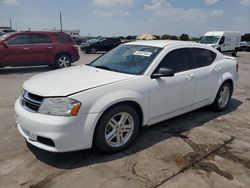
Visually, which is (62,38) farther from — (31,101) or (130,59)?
(31,101)

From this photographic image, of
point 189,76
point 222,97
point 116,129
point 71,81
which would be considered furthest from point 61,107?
point 222,97

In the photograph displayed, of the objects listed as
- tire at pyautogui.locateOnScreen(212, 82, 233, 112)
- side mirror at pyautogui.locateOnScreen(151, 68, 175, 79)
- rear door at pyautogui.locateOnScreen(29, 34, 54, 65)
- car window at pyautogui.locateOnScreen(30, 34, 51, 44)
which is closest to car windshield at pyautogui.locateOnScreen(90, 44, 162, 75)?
side mirror at pyautogui.locateOnScreen(151, 68, 175, 79)

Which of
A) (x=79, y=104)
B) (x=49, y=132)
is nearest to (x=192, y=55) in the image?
(x=79, y=104)

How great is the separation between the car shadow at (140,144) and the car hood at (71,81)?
907mm

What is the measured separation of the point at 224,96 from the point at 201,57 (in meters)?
1.23

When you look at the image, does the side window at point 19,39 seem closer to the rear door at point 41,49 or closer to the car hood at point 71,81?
the rear door at point 41,49

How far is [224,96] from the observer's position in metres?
5.62

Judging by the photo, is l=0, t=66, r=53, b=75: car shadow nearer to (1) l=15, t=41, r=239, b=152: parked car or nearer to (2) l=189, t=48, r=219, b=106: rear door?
(1) l=15, t=41, r=239, b=152: parked car

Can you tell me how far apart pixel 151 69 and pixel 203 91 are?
1472 mm

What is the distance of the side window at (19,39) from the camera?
10.6 metres

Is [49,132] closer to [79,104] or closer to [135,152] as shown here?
[79,104]

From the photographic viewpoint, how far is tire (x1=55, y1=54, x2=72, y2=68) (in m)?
11.7

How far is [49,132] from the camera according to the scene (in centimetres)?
307

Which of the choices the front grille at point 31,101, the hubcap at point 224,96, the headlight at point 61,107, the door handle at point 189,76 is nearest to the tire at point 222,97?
the hubcap at point 224,96
